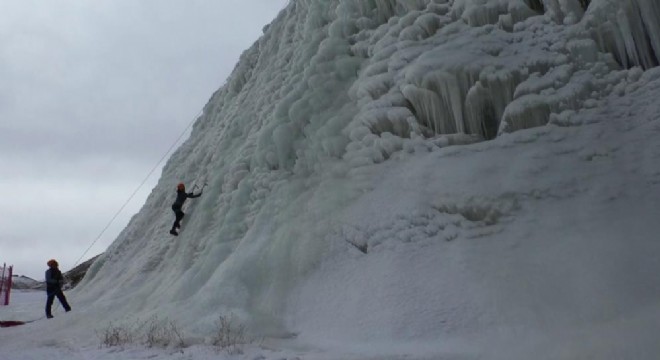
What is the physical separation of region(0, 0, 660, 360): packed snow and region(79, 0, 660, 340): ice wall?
29 mm

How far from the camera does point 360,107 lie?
830cm

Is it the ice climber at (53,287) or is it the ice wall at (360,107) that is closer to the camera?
the ice wall at (360,107)

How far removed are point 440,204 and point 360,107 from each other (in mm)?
2254

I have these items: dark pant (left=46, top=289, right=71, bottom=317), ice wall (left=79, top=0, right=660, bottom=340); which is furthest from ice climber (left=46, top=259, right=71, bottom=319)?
ice wall (left=79, top=0, right=660, bottom=340)

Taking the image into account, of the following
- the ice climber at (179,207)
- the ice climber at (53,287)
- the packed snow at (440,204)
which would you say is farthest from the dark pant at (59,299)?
the ice climber at (179,207)

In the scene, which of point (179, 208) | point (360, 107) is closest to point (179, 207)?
point (179, 208)

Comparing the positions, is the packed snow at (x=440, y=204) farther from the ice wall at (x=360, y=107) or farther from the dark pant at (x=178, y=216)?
the dark pant at (x=178, y=216)

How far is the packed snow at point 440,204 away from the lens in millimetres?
5527

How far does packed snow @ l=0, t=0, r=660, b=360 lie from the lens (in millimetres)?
5527

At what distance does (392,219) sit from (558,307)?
2.25 metres

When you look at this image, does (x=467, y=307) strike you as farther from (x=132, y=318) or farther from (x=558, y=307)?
(x=132, y=318)

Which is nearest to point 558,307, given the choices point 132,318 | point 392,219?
point 392,219

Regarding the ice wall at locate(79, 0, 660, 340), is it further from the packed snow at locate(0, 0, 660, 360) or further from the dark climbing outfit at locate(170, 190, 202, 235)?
the dark climbing outfit at locate(170, 190, 202, 235)

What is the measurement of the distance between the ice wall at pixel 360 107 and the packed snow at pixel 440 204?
0.10ft
